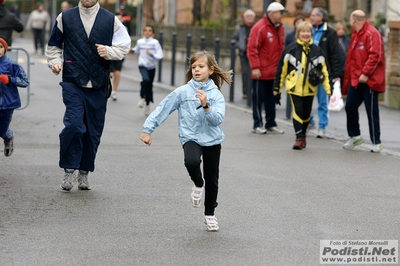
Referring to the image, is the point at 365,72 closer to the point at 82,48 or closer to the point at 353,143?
the point at 353,143

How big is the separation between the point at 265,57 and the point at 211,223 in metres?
7.10

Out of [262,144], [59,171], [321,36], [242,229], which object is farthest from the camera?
[321,36]

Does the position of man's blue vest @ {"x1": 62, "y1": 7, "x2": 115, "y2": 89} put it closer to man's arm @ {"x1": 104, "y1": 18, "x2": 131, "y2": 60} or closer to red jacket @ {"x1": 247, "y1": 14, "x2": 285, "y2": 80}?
man's arm @ {"x1": 104, "y1": 18, "x2": 131, "y2": 60}

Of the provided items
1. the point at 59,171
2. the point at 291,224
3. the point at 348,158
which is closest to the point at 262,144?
the point at 348,158

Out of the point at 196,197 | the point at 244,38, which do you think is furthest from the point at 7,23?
the point at 196,197

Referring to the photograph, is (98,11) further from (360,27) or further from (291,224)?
(360,27)

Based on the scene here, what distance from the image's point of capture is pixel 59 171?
33.0 feet

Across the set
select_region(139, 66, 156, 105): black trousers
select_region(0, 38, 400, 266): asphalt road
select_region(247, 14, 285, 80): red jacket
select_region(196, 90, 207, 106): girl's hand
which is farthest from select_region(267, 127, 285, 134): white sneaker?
select_region(196, 90, 207, 106): girl's hand

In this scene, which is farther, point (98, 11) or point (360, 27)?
point (360, 27)

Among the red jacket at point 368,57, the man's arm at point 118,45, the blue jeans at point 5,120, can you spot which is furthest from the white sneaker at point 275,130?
the man's arm at point 118,45

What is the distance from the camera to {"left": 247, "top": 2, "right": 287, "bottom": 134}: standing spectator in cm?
1396

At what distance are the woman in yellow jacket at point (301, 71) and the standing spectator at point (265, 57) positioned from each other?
4.54ft

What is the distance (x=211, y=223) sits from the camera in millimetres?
7246

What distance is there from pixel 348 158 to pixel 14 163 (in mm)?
3986
